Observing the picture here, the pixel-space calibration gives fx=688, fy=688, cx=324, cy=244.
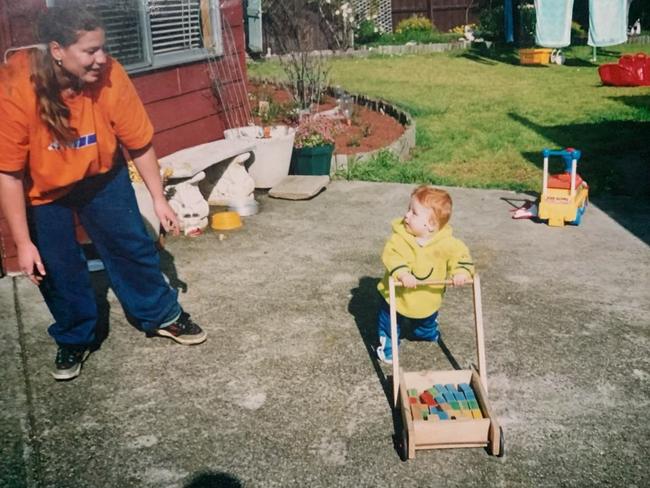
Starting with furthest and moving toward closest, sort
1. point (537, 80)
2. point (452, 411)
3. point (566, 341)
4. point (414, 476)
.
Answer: point (537, 80) < point (566, 341) < point (452, 411) < point (414, 476)

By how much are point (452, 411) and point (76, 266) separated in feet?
7.07

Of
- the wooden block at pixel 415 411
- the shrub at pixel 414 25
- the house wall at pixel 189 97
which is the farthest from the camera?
the shrub at pixel 414 25

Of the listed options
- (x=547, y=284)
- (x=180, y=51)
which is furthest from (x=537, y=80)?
(x=547, y=284)

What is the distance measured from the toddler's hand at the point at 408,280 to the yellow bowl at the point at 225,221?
10.6 feet

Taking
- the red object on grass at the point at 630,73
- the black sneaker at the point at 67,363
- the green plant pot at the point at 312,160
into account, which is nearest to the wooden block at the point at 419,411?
the black sneaker at the point at 67,363

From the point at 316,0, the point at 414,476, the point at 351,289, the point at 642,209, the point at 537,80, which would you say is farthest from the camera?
the point at 316,0

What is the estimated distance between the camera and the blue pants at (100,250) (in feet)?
12.1

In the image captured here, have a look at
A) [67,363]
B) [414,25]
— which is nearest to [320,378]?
[67,363]

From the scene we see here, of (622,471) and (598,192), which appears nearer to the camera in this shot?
(622,471)

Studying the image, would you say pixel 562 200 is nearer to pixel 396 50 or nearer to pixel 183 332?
pixel 183 332

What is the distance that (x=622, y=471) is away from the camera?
309cm

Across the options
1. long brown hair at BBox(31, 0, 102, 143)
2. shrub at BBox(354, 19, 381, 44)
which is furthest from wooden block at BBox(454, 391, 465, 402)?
shrub at BBox(354, 19, 381, 44)

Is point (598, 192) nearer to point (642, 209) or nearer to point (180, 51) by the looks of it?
point (642, 209)

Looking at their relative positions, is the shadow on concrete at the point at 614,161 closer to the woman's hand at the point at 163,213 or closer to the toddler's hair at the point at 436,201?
the toddler's hair at the point at 436,201
